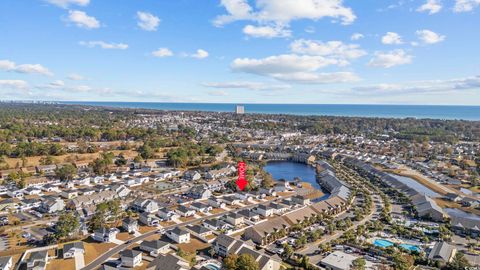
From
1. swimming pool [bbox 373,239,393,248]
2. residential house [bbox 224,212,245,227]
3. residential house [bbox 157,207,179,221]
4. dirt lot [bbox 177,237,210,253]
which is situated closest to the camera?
dirt lot [bbox 177,237,210,253]

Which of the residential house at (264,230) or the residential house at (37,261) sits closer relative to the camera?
the residential house at (37,261)

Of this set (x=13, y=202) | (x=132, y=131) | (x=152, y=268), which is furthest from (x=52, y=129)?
(x=152, y=268)

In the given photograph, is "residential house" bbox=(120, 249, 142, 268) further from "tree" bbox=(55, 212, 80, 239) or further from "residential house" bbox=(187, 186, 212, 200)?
"residential house" bbox=(187, 186, 212, 200)

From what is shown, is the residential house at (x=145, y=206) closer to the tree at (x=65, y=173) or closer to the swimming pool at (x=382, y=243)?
the tree at (x=65, y=173)

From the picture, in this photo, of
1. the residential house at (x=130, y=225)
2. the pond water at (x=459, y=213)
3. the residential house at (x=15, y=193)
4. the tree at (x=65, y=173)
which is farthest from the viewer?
the tree at (x=65, y=173)

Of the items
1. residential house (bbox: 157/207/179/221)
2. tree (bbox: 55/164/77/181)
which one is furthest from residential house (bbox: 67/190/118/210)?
tree (bbox: 55/164/77/181)

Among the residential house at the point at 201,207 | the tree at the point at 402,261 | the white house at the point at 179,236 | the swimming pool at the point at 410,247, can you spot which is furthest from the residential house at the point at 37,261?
the swimming pool at the point at 410,247

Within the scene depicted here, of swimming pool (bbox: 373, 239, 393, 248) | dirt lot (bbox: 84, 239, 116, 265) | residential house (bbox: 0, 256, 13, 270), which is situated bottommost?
dirt lot (bbox: 84, 239, 116, 265)

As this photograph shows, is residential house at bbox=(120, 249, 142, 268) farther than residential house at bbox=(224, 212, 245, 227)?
No

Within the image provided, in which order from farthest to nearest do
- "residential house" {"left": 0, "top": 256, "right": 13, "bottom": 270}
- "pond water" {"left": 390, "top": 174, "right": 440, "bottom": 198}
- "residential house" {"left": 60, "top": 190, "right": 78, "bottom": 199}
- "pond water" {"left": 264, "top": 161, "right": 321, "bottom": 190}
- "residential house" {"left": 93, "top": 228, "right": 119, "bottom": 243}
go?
"pond water" {"left": 264, "top": 161, "right": 321, "bottom": 190} < "pond water" {"left": 390, "top": 174, "right": 440, "bottom": 198} < "residential house" {"left": 60, "top": 190, "right": 78, "bottom": 199} < "residential house" {"left": 93, "top": 228, "right": 119, "bottom": 243} < "residential house" {"left": 0, "top": 256, "right": 13, "bottom": 270}
